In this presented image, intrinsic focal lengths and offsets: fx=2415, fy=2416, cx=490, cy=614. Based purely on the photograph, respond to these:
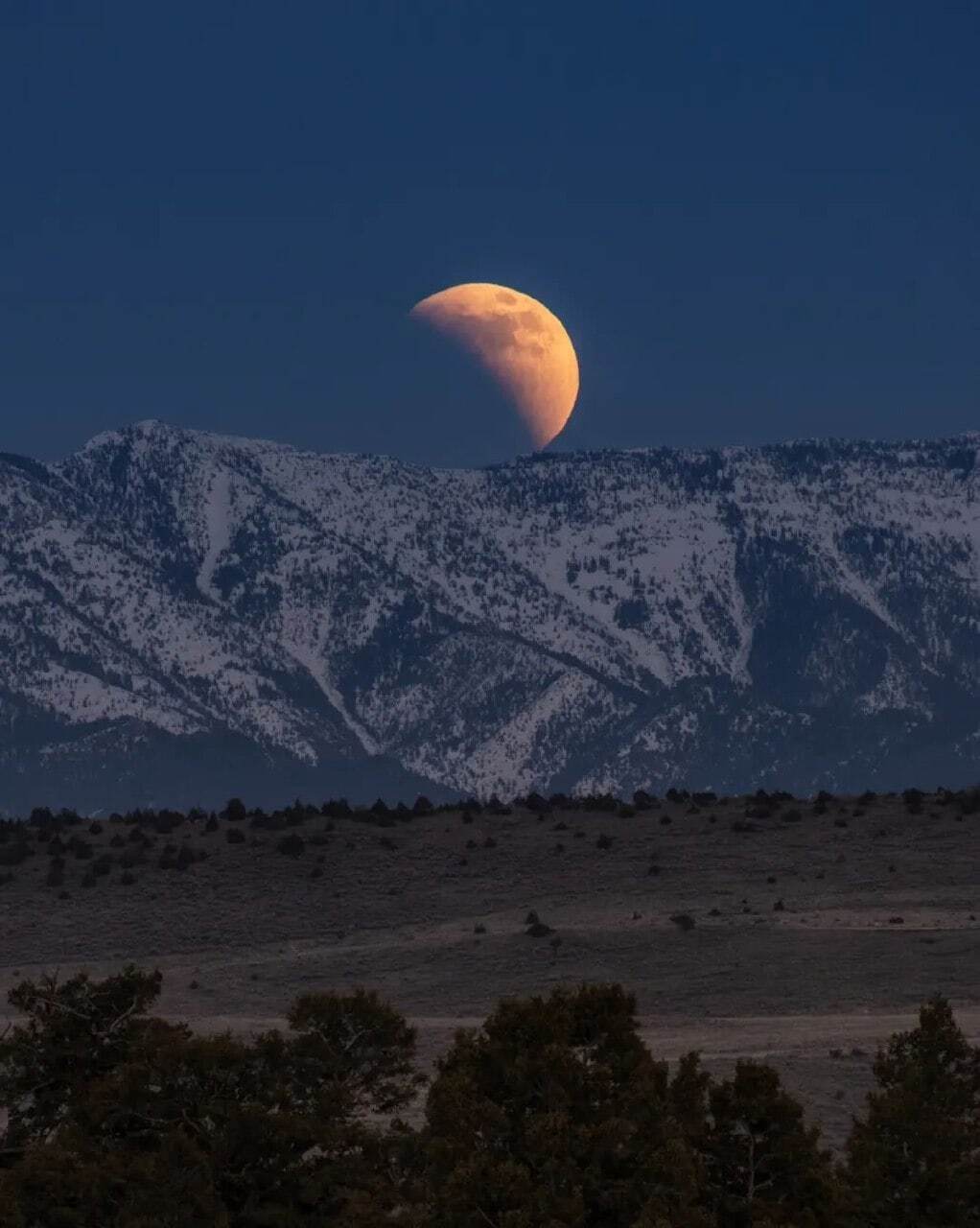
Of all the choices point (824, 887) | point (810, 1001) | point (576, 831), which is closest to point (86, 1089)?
point (810, 1001)

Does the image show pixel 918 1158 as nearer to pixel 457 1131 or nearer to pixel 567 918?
pixel 457 1131

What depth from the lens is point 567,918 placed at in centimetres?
5903

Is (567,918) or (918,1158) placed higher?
(567,918)

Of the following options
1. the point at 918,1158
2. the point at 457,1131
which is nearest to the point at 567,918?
the point at 918,1158

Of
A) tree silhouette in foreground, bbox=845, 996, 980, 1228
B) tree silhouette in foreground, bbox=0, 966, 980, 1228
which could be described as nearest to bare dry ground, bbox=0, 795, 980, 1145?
tree silhouette in foreground, bbox=0, 966, 980, 1228

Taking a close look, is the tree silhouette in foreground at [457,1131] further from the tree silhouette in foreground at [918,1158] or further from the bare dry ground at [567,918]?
the bare dry ground at [567,918]

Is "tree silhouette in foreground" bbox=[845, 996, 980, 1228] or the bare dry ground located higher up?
the bare dry ground

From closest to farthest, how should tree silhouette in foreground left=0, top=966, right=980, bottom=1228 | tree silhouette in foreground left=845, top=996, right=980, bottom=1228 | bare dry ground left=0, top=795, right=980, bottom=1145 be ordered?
tree silhouette in foreground left=0, top=966, right=980, bottom=1228 < tree silhouette in foreground left=845, top=996, right=980, bottom=1228 < bare dry ground left=0, top=795, right=980, bottom=1145

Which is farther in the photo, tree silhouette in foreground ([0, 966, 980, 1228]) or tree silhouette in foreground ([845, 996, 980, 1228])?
tree silhouette in foreground ([845, 996, 980, 1228])

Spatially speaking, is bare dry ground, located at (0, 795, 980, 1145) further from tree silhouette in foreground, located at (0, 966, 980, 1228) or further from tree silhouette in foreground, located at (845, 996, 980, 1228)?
tree silhouette in foreground, located at (845, 996, 980, 1228)

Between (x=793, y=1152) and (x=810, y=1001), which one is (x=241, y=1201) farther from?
(x=810, y=1001)

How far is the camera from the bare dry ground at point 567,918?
5059cm

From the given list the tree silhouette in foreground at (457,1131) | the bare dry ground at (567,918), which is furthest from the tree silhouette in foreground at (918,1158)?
the bare dry ground at (567,918)

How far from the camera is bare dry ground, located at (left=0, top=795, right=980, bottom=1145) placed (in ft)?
166
